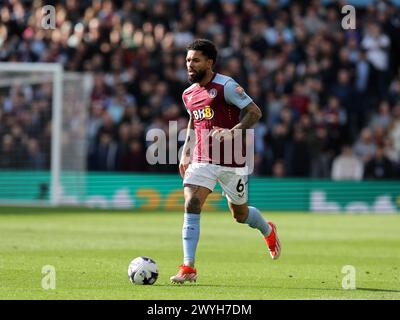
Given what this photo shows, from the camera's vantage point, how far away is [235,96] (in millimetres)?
11023

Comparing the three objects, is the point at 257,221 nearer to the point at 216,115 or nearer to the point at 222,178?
the point at 222,178

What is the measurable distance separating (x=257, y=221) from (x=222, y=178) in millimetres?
907

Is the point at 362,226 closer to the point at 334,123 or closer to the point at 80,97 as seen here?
the point at 334,123

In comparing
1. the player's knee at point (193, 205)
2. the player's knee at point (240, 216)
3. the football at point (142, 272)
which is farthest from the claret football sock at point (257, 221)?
the football at point (142, 272)

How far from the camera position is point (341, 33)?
28250 millimetres

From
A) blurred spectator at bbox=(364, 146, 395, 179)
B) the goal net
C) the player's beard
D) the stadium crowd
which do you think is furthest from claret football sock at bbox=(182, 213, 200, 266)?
blurred spectator at bbox=(364, 146, 395, 179)

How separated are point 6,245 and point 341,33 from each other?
1564cm

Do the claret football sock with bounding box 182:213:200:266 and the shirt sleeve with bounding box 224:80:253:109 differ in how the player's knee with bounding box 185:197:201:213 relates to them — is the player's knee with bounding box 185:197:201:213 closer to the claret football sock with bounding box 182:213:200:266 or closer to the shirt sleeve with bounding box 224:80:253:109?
the claret football sock with bounding box 182:213:200:266

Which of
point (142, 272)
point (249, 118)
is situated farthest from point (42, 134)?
point (142, 272)

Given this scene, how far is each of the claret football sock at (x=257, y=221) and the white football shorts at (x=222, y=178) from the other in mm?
364

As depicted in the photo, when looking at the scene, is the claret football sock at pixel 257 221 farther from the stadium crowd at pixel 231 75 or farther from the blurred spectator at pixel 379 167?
the blurred spectator at pixel 379 167

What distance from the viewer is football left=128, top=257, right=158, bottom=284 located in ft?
34.3

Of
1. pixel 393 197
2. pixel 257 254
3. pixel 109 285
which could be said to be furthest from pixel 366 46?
pixel 109 285

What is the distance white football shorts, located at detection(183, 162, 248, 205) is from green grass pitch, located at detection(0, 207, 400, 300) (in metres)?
0.89
